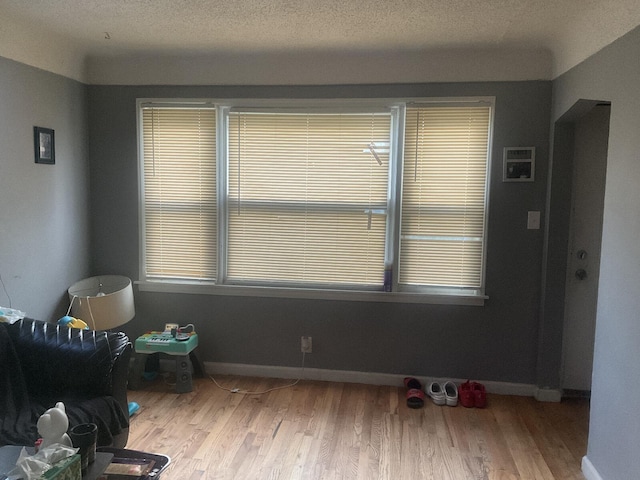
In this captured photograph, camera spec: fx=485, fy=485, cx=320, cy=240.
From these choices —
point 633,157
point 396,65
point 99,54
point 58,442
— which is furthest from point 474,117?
point 58,442

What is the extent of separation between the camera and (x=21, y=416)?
2055mm

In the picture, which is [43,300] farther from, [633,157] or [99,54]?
[633,157]

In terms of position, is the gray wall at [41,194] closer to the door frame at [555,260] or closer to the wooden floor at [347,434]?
the wooden floor at [347,434]

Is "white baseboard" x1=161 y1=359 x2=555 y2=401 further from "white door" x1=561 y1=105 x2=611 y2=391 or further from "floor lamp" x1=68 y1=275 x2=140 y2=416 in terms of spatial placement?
"floor lamp" x1=68 y1=275 x2=140 y2=416

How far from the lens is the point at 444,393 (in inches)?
125

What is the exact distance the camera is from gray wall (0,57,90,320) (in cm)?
276

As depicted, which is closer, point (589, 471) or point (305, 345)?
point (589, 471)

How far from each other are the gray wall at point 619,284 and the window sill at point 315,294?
1.07 m

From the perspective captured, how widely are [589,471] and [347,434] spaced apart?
47.7 inches

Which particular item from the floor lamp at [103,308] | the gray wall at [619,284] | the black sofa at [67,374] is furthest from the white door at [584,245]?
the floor lamp at [103,308]

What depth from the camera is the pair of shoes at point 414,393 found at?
309cm

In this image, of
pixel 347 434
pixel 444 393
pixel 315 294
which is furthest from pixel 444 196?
pixel 347 434

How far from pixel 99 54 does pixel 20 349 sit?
2.10m

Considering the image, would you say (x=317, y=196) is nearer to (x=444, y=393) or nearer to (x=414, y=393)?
(x=414, y=393)
